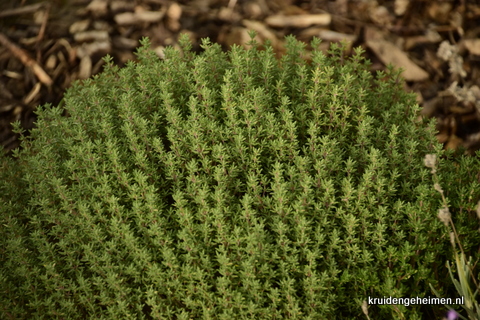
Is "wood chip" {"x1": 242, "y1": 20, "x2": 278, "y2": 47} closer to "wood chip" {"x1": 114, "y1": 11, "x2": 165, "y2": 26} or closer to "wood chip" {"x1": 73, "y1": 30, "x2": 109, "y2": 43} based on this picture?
"wood chip" {"x1": 114, "y1": 11, "x2": 165, "y2": 26}

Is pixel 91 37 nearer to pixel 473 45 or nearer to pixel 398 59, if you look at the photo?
pixel 398 59

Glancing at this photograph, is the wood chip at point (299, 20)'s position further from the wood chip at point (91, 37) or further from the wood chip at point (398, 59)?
the wood chip at point (91, 37)

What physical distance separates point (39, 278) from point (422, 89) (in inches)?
119

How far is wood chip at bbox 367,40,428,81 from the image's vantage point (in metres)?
4.06

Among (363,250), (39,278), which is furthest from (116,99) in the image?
(363,250)

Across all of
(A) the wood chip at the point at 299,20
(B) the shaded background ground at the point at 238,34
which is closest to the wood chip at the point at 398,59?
(B) the shaded background ground at the point at 238,34

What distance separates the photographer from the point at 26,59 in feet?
13.3

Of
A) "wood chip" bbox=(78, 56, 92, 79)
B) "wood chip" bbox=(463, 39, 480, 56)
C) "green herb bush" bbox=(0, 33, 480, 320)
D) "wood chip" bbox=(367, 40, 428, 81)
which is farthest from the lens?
"wood chip" bbox=(463, 39, 480, 56)

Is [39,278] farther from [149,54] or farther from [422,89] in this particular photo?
[422,89]

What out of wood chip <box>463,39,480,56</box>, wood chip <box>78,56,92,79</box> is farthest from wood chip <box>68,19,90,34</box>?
wood chip <box>463,39,480,56</box>

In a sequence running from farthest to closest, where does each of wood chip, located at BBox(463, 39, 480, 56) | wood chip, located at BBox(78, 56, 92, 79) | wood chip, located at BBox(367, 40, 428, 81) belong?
wood chip, located at BBox(463, 39, 480, 56) < wood chip, located at BBox(367, 40, 428, 81) < wood chip, located at BBox(78, 56, 92, 79)

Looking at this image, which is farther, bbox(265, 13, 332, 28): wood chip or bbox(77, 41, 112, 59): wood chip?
bbox(265, 13, 332, 28): wood chip

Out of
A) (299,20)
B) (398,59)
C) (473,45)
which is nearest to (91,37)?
(299,20)

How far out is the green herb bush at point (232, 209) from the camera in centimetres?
195
